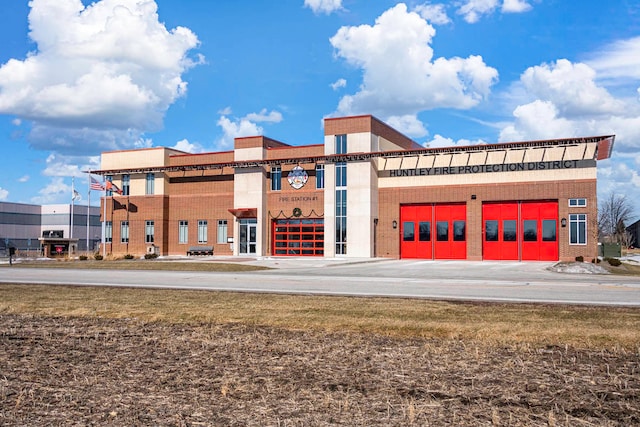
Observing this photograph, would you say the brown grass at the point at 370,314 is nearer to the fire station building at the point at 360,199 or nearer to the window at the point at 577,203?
the window at the point at 577,203

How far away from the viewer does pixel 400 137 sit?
51.2m

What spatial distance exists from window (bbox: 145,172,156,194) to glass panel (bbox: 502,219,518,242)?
29.5 m

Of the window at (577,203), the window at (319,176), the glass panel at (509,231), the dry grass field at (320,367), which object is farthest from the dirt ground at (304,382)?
the window at (319,176)

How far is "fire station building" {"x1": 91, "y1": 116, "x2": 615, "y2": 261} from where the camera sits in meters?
39.1

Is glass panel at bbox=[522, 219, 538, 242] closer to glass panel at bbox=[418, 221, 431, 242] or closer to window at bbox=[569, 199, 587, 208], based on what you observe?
window at bbox=[569, 199, 587, 208]

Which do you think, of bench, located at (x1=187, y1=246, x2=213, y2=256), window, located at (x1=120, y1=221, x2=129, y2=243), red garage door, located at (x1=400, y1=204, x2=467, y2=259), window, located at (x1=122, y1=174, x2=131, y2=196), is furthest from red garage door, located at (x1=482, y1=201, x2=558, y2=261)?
window, located at (x1=122, y1=174, x2=131, y2=196)

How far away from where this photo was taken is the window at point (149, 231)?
170 ft

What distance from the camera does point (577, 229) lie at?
38.2m

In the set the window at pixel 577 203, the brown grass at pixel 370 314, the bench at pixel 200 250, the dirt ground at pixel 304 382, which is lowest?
the dirt ground at pixel 304 382

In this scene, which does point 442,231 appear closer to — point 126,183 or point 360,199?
point 360,199

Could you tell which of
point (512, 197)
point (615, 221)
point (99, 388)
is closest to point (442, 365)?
point (99, 388)

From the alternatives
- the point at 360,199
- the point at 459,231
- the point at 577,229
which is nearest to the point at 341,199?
the point at 360,199

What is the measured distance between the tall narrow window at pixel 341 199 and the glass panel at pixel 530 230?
1258 cm

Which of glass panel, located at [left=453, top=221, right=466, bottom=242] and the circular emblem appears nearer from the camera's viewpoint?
glass panel, located at [left=453, top=221, right=466, bottom=242]
